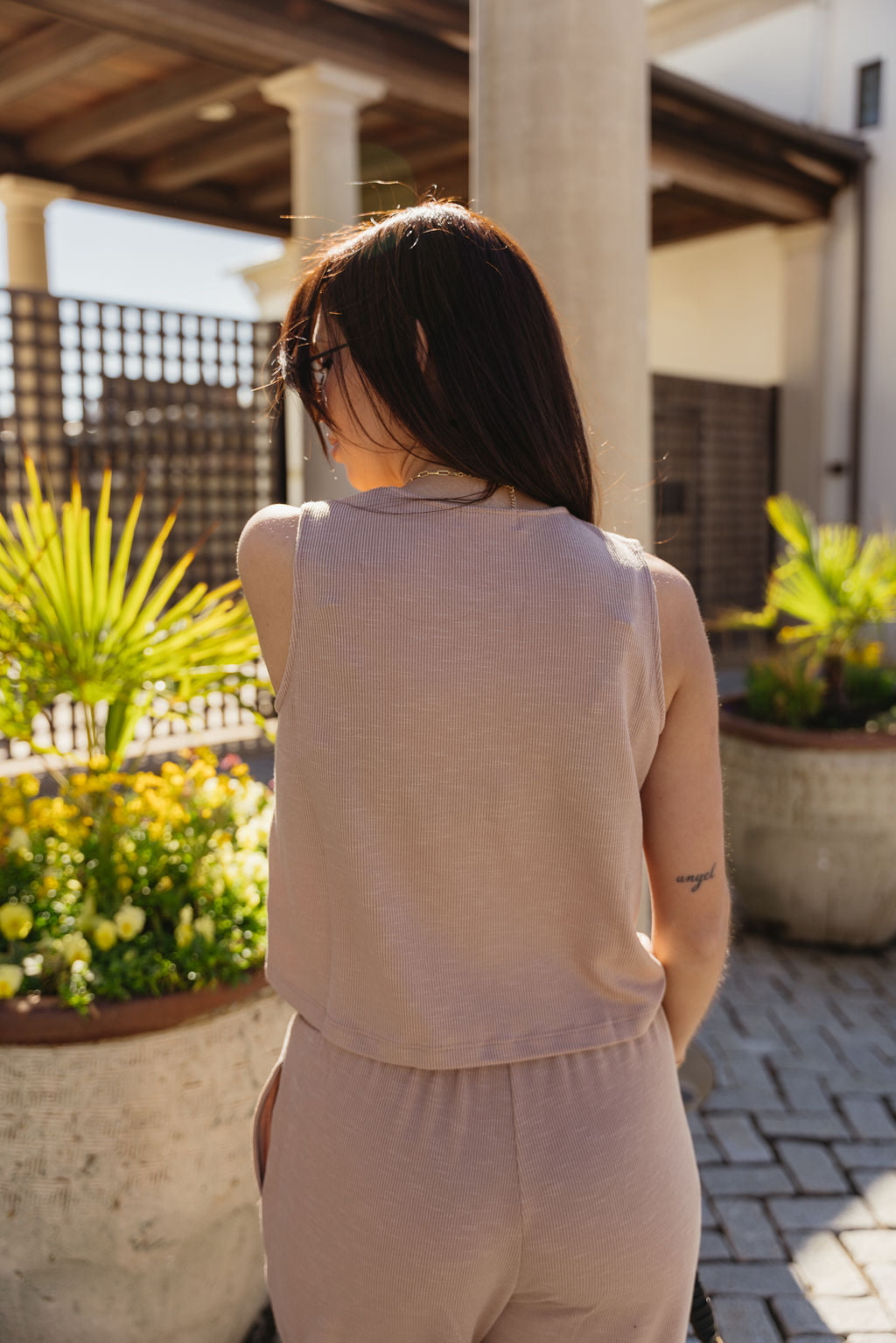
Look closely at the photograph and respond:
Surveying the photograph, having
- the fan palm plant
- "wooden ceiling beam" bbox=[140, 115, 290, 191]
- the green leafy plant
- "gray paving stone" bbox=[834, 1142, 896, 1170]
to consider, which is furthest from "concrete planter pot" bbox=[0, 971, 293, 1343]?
"wooden ceiling beam" bbox=[140, 115, 290, 191]

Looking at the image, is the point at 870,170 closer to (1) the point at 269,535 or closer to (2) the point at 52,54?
(2) the point at 52,54

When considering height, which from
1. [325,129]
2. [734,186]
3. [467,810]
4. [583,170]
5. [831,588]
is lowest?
[467,810]

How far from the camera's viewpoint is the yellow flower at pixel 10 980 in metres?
1.97

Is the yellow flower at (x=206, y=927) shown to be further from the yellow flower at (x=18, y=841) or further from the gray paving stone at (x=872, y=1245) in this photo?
the gray paving stone at (x=872, y=1245)

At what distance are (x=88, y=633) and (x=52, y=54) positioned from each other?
6641 millimetres

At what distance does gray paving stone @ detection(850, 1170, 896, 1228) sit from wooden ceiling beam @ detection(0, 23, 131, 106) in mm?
7195

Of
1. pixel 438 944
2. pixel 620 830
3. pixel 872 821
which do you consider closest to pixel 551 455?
pixel 620 830

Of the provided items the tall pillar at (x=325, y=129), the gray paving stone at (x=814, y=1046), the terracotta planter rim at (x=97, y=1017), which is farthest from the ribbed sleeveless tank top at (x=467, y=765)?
the tall pillar at (x=325, y=129)

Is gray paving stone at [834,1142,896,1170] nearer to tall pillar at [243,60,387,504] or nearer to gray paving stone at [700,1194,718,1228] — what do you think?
gray paving stone at [700,1194,718,1228]

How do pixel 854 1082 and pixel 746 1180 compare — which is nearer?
pixel 746 1180

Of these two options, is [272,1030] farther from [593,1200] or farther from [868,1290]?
[868,1290]

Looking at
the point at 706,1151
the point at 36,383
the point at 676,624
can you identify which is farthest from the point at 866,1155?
the point at 36,383

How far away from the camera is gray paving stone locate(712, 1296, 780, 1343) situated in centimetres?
239

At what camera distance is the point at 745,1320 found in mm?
2445
